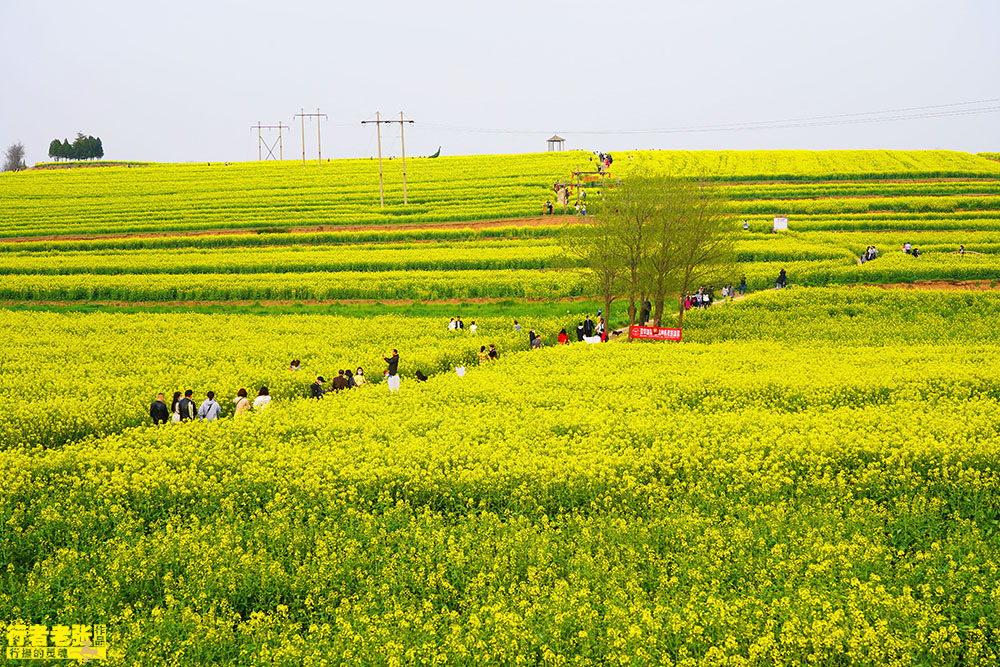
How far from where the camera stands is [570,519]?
15195mm

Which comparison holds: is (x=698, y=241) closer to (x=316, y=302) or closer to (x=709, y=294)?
(x=709, y=294)

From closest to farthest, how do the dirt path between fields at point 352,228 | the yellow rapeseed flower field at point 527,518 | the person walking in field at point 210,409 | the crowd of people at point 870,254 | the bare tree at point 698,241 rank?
the yellow rapeseed flower field at point 527,518 < the person walking in field at point 210,409 < the bare tree at point 698,241 < the crowd of people at point 870,254 < the dirt path between fields at point 352,228

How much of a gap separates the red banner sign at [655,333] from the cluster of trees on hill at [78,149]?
7626 inches

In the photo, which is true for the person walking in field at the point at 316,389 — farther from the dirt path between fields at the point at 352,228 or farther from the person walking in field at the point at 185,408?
the dirt path between fields at the point at 352,228

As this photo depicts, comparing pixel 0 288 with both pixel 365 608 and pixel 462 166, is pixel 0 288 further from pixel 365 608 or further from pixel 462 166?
pixel 462 166

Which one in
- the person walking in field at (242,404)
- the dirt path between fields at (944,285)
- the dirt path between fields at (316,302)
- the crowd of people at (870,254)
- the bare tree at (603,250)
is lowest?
the dirt path between fields at (316,302)

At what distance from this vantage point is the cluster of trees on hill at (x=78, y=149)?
7569 inches

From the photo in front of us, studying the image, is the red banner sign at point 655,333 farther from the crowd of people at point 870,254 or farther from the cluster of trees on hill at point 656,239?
the crowd of people at point 870,254

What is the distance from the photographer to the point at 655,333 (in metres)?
37.2

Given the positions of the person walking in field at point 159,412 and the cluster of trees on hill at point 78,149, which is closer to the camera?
the person walking in field at point 159,412

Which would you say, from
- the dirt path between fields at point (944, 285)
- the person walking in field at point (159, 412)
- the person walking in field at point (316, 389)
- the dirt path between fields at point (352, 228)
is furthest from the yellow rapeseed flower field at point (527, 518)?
the dirt path between fields at point (352, 228)

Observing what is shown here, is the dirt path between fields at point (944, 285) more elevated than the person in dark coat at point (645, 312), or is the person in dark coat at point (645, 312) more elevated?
the dirt path between fields at point (944, 285)

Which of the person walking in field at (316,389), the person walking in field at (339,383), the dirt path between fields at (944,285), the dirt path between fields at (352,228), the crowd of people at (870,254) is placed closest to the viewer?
the person walking in field at (316,389)

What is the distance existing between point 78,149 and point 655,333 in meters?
195
